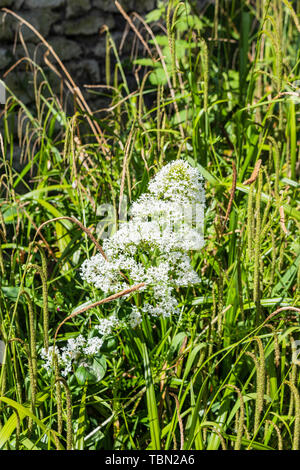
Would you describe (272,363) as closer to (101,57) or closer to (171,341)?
(171,341)

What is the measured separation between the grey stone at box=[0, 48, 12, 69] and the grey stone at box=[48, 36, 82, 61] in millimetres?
348

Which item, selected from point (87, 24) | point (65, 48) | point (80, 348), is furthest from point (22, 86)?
point (80, 348)

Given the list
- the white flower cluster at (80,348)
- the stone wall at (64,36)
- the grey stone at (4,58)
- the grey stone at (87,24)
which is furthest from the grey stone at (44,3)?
the white flower cluster at (80,348)

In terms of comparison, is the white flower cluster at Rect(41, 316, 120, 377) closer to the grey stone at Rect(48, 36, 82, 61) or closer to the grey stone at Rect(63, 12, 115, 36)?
the grey stone at Rect(48, 36, 82, 61)

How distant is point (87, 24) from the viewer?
9.84 feet

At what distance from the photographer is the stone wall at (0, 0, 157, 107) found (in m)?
2.59

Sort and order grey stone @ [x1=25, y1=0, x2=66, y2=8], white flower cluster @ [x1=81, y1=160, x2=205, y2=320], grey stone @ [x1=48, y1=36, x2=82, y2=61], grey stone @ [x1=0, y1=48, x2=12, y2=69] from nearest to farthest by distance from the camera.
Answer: white flower cluster @ [x1=81, y1=160, x2=205, y2=320] → grey stone @ [x1=0, y1=48, x2=12, y2=69] → grey stone @ [x1=25, y1=0, x2=66, y2=8] → grey stone @ [x1=48, y1=36, x2=82, y2=61]

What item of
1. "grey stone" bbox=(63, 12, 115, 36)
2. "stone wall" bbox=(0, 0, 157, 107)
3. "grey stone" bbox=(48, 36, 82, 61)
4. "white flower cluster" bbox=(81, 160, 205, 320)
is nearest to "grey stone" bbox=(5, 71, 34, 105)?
Answer: "stone wall" bbox=(0, 0, 157, 107)

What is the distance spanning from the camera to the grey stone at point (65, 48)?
2857mm

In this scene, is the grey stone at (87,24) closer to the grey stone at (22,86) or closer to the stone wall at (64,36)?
the stone wall at (64,36)

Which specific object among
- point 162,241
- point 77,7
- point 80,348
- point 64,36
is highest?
point 77,7

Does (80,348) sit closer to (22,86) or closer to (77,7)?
(22,86)

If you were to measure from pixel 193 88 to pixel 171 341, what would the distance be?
89 cm

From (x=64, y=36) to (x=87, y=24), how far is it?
7.5 inches
